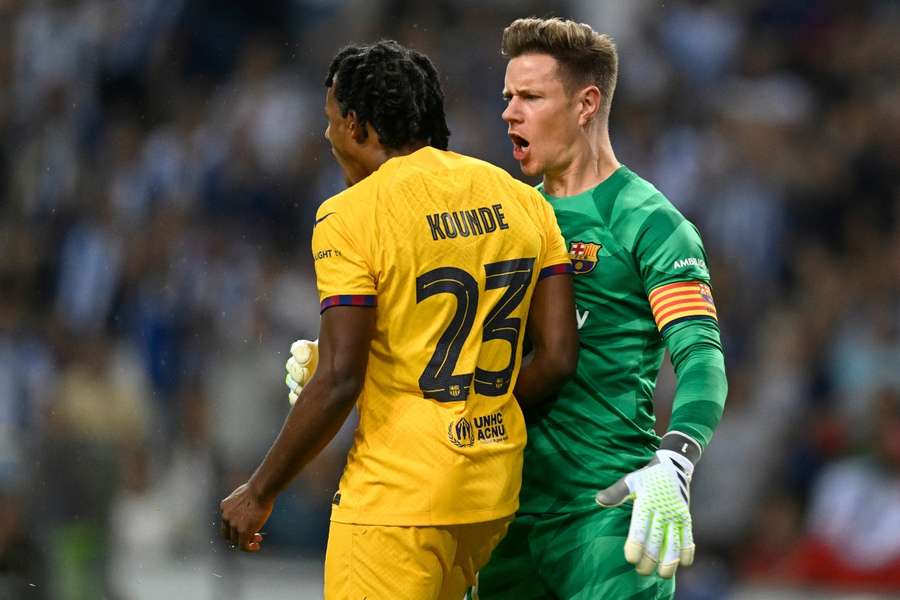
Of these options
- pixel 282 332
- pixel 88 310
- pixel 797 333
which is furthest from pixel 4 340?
pixel 797 333

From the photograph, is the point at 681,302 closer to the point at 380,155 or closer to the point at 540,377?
the point at 540,377

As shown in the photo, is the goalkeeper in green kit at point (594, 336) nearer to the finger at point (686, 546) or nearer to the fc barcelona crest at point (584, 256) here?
the fc barcelona crest at point (584, 256)

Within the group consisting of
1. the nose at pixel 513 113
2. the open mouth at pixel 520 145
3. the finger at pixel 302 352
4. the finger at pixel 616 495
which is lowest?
the finger at pixel 616 495

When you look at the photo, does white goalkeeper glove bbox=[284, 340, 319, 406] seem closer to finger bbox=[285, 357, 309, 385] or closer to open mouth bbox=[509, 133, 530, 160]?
finger bbox=[285, 357, 309, 385]

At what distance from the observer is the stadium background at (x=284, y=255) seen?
21.0 ft

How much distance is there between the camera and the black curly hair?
3.23 meters

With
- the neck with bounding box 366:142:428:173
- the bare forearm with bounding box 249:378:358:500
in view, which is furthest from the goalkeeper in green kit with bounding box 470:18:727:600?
the bare forearm with bounding box 249:378:358:500

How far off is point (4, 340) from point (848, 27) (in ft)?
19.0

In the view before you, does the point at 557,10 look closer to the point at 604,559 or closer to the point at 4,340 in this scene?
the point at 4,340

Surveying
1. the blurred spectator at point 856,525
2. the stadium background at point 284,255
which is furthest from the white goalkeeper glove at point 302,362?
the blurred spectator at point 856,525

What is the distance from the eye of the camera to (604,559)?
3.46 metres

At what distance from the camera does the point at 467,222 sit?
10.5 ft

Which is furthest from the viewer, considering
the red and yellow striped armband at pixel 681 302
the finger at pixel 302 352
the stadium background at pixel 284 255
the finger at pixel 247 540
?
the stadium background at pixel 284 255

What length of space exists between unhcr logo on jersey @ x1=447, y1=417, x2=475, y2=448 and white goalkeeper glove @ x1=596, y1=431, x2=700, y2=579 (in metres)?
0.32
